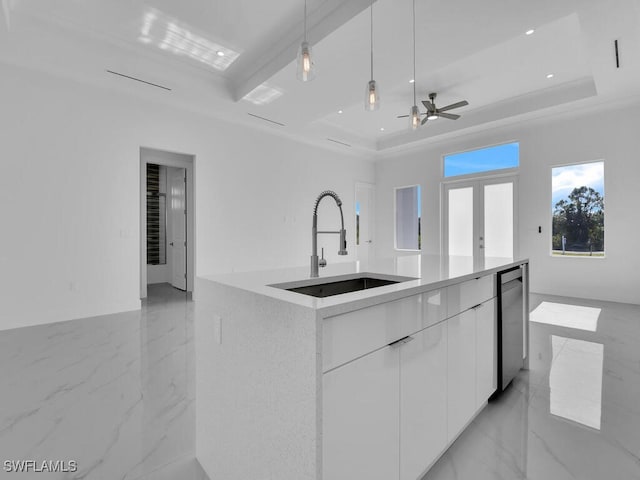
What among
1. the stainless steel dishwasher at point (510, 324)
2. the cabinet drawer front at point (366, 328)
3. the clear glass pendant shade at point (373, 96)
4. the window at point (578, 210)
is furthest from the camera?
the window at point (578, 210)

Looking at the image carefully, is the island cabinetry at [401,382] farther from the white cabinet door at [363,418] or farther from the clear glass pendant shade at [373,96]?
the clear glass pendant shade at [373,96]

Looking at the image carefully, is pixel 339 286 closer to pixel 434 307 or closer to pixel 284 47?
pixel 434 307

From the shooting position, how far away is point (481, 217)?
6434mm

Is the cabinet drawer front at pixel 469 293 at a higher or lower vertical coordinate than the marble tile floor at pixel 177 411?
higher

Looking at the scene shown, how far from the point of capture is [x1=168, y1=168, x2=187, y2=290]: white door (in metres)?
5.69

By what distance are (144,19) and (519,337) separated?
465 centimetres

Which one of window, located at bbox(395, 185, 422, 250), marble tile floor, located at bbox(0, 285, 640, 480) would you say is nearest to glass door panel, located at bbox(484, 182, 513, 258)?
window, located at bbox(395, 185, 422, 250)

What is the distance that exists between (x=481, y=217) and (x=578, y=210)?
1573mm

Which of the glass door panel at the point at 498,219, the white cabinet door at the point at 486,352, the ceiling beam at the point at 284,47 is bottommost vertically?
the white cabinet door at the point at 486,352

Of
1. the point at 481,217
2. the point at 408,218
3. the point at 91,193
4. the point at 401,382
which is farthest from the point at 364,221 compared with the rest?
the point at 401,382

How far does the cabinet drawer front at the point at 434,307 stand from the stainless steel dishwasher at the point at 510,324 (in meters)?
0.81

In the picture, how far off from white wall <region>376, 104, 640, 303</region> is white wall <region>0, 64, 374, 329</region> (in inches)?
190

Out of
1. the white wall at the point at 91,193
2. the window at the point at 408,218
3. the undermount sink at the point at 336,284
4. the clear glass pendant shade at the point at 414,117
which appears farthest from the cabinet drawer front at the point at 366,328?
the window at the point at 408,218

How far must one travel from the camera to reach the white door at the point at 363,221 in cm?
790
